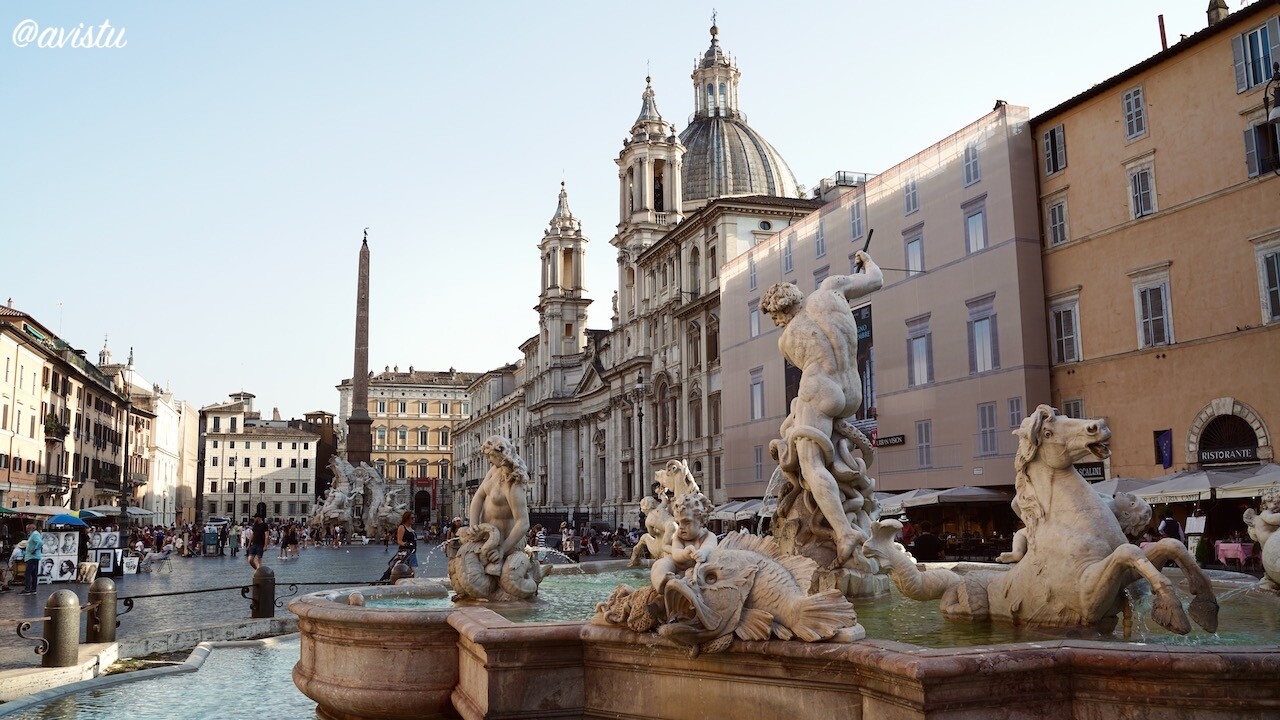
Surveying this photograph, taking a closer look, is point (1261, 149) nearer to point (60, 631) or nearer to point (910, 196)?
point (910, 196)

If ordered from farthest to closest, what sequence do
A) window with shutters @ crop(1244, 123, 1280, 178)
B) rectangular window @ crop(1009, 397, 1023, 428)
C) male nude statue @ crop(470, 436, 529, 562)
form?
rectangular window @ crop(1009, 397, 1023, 428) → window with shutters @ crop(1244, 123, 1280, 178) → male nude statue @ crop(470, 436, 529, 562)

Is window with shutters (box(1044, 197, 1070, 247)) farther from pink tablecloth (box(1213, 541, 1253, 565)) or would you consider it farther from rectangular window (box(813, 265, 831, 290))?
pink tablecloth (box(1213, 541, 1253, 565))

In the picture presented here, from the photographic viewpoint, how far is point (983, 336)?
90.8 feet

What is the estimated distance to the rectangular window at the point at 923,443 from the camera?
29.2 metres

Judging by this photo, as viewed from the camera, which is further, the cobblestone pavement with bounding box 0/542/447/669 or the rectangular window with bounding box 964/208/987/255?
the rectangular window with bounding box 964/208/987/255

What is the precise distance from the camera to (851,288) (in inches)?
270

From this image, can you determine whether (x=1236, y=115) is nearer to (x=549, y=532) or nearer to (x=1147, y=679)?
(x=1147, y=679)

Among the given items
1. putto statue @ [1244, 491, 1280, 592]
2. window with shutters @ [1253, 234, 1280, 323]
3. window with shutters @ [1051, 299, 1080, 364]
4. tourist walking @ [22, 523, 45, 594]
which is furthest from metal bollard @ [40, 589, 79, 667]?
window with shutters @ [1051, 299, 1080, 364]

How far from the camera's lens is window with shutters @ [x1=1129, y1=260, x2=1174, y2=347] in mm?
23328

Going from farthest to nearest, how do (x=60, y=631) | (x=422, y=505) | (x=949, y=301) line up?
(x=422, y=505)
(x=949, y=301)
(x=60, y=631)

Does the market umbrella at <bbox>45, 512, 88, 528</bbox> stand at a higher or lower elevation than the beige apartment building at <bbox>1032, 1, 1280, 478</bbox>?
A: lower

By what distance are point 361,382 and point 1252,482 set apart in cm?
3388

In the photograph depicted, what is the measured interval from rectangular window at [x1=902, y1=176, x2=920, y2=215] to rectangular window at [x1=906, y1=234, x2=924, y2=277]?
908mm

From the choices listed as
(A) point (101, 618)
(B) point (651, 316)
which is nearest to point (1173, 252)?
(A) point (101, 618)
